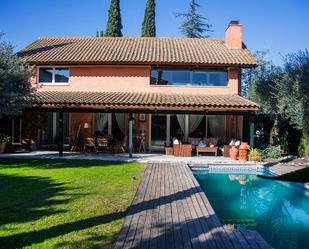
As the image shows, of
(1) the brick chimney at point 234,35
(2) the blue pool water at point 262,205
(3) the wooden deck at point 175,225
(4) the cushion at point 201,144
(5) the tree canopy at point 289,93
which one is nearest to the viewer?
(3) the wooden deck at point 175,225

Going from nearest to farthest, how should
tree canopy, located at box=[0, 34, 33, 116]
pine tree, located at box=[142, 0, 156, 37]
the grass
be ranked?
the grass → tree canopy, located at box=[0, 34, 33, 116] → pine tree, located at box=[142, 0, 156, 37]

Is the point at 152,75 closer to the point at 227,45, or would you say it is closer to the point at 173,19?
the point at 227,45

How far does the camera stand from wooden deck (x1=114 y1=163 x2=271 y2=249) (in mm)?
5656

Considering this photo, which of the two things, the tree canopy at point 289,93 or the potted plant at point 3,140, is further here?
the potted plant at point 3,140

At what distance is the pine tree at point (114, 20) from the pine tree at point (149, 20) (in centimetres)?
307

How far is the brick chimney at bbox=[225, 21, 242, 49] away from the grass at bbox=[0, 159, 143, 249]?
43.0 feet

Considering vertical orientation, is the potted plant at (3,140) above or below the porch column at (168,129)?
below

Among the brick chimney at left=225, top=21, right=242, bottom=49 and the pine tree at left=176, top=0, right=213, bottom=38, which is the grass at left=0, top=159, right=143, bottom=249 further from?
the pine tree at left=176, top=0, right=213, bottom=38

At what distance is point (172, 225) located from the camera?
6.60 metres

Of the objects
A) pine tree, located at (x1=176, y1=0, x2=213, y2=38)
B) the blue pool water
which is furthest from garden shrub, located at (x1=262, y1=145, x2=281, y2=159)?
pine tree, located at (x1=176, y1=0, x2=213, y2=38)

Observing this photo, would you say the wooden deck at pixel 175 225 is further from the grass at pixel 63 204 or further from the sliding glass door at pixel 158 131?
the sliding glass door at pixel 158 131

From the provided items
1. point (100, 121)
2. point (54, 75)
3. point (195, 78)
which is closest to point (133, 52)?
point (195, 78)

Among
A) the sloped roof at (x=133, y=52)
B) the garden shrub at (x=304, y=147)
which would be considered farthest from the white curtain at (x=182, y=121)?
the garden shrub at (x=304, y=147)

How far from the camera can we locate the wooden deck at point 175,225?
18.6 ft
